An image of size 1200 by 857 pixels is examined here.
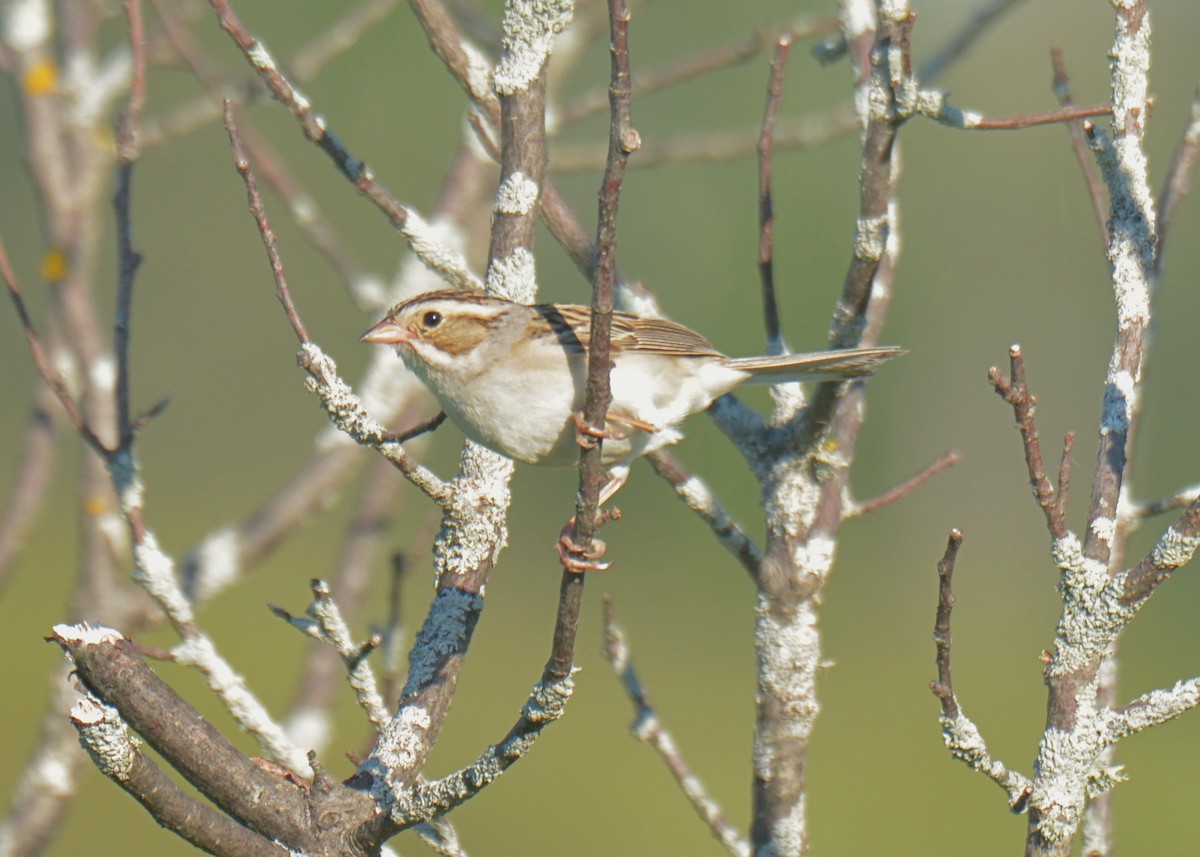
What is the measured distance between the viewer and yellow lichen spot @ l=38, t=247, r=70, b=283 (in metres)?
4.47

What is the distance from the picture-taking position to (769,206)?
3613 millimetres

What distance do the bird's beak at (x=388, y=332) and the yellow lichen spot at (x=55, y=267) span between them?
144 cm

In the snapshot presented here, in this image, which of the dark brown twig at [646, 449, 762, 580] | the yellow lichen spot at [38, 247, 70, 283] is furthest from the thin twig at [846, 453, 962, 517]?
the yellow lichen spot at [38, 247, 70, 283]

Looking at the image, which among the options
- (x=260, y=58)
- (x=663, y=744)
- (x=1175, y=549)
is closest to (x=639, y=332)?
(x=663, y=744)

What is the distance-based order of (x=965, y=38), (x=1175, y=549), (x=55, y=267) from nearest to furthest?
(x=1175, y=549)
(x=965, y=38)
(x=55, y=267)

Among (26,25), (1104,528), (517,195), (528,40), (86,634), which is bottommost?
(86,634)

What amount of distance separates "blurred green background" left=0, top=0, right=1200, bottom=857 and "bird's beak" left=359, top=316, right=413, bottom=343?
11.4 meters

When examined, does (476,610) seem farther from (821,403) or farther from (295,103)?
(295,103)

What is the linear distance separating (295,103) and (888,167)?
4.75 ft

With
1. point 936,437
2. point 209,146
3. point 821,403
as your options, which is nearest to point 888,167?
point 821,403

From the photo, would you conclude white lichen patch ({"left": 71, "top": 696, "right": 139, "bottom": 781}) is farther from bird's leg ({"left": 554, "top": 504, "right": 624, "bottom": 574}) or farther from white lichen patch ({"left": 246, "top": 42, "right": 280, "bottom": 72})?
white lichen patch ({"left": 246, "top": 42, "right": 280, "bottom": 72})

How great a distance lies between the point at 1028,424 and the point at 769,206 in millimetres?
1394

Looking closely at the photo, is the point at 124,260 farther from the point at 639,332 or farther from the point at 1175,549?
the point at 1175,549

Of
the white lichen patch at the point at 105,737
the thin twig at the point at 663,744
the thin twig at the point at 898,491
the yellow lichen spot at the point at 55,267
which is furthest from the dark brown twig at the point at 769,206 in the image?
the yellow lichen spot at the point at 55,267
